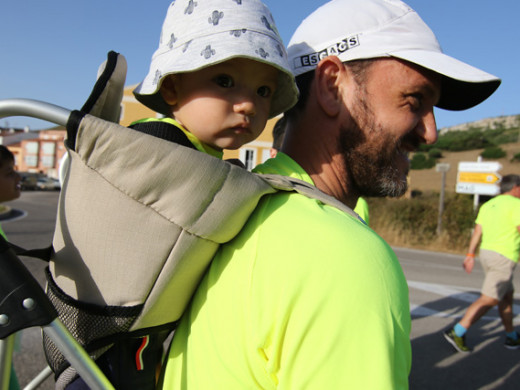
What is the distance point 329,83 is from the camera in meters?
1.50

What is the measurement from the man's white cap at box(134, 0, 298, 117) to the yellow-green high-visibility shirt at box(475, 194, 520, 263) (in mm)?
5123

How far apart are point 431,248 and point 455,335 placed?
36.5 ft

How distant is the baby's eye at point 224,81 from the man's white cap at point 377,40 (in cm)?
30

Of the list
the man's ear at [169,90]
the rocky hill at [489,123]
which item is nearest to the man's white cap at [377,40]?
the man's ear at [169,90]

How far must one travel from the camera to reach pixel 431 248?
1560cm

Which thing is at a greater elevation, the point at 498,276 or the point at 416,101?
the point at 416,101

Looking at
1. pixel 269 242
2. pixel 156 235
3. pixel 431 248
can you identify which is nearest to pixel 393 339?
pixel 269 242

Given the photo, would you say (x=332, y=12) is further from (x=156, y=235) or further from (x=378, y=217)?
(x=378, y=217)

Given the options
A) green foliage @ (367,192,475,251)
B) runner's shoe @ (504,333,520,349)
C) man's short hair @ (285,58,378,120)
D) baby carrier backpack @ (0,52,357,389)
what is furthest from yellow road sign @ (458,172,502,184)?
baby carrier backpack @ (0,52,357,389)

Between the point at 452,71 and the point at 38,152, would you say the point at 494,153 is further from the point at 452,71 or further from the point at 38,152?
the point at 452,71

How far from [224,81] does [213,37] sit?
19 cm

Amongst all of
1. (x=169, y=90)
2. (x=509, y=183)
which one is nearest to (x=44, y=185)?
(x=509, y=183)

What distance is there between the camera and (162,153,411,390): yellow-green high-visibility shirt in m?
0.81

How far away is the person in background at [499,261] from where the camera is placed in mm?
→ 5246
